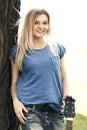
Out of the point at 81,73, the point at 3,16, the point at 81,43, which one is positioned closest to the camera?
the point at 3,16

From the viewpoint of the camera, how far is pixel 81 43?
15586mm

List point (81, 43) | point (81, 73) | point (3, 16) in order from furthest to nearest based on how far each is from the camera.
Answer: point (81, 43), point (81, 73), point (3, 16)

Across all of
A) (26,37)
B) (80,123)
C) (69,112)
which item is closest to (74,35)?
(80,123)

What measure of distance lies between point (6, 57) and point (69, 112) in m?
0.96

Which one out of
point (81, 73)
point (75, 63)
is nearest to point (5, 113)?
point (81, 73)

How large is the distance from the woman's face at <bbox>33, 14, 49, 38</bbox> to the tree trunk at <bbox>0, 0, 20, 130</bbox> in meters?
0.46

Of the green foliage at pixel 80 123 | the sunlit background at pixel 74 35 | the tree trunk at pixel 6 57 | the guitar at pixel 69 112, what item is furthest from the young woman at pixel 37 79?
the sunlit background at pixel 74 35

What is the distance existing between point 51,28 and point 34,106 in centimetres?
78

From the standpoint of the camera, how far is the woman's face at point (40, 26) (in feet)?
16.5

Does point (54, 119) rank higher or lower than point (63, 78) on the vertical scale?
lower

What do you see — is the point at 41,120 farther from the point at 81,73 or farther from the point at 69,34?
the point at 69,34

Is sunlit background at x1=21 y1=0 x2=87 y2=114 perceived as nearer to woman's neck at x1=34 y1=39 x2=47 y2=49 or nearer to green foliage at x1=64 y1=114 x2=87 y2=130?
green foliage at x1=64 y1=114 x2=87 y2=130

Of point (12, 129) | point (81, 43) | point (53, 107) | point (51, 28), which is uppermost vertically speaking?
point (51, 28)

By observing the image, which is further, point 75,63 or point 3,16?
point 75,63
